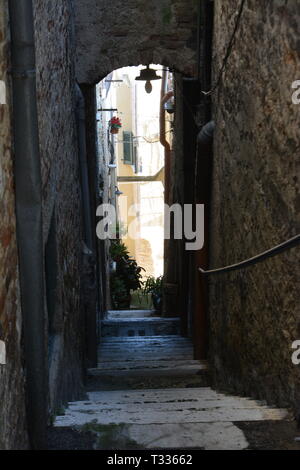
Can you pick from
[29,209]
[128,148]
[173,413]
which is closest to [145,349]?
[173,413]

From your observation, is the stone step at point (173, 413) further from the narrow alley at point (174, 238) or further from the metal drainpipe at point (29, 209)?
the metal drainpipe at point (29, 209)

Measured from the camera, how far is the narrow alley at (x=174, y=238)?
307 cm

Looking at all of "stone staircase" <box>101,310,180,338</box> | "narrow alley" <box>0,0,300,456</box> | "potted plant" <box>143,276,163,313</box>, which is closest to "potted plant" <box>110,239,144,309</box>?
"potted plant" <box>143,276,163,313</box>

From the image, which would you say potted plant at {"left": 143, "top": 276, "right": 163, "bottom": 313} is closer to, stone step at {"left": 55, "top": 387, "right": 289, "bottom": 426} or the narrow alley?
the narrow alley

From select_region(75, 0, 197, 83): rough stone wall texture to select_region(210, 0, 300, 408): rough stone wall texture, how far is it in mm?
970

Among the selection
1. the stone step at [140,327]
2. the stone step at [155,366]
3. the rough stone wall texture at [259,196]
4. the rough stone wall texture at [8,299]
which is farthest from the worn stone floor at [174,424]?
the stone step at [140,327]

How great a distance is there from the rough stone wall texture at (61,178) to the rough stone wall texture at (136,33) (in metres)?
0.35

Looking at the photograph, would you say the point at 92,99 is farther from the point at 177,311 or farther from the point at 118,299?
the point at 118,299

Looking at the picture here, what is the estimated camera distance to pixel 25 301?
124 inches

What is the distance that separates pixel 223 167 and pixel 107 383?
2.79 metres

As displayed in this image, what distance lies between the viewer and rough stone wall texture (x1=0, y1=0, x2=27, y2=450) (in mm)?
2642

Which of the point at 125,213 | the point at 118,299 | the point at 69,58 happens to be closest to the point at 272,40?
the point at 69,58

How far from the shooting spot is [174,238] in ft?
34.6

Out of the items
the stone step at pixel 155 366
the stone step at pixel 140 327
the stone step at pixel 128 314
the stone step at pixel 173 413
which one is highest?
the stone step at pixel 173 413
